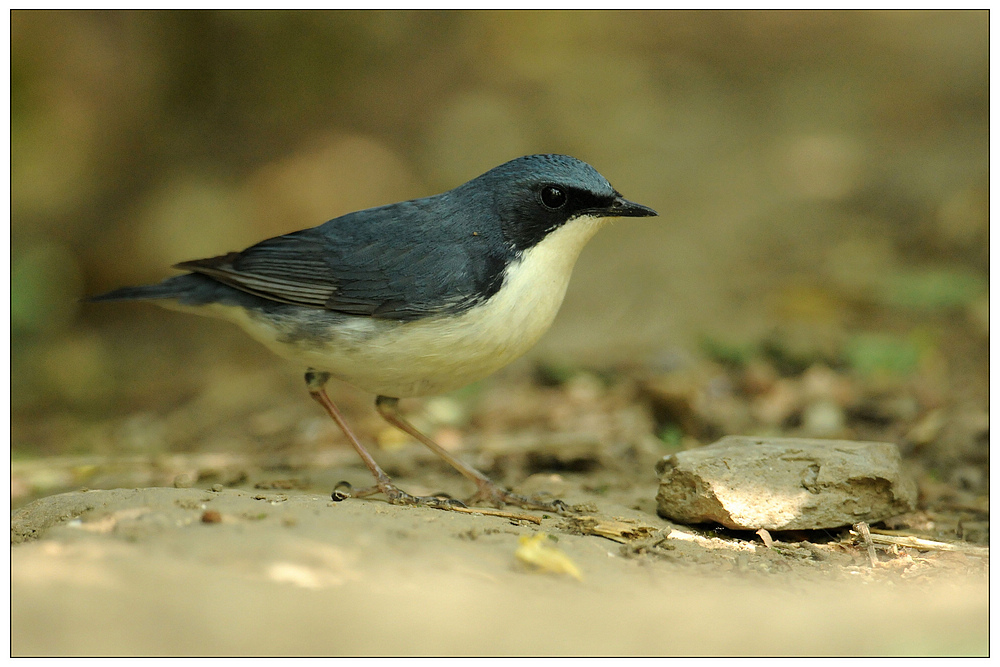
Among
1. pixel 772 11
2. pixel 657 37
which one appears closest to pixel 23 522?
pixel 657 37

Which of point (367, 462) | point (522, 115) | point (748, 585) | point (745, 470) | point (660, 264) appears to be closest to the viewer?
point (748, 585)

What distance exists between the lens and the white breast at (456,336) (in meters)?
4.55

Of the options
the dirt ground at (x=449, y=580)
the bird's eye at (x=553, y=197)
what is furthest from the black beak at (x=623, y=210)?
the dirt ground at (x=449, y=580)

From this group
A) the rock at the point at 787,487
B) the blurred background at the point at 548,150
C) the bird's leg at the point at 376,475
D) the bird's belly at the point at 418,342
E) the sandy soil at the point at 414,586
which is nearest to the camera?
the sandy soil at the point at 414,586

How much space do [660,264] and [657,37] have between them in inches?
208

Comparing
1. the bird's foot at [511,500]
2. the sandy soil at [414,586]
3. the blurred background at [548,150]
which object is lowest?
the sandy soil at [414,586]

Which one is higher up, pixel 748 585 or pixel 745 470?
pixel 745 470

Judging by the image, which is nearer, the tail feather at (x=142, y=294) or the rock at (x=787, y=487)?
the rock at (x=787, y=487)

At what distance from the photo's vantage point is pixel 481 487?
5078 mm

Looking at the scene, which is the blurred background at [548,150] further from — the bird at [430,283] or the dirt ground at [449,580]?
the dirt ground at [449,580]

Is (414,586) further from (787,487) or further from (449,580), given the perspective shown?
(787,487)

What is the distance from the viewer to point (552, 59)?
501 inches

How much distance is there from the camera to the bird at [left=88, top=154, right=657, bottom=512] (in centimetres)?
458

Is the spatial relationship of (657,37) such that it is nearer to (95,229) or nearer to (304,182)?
(304,182)
